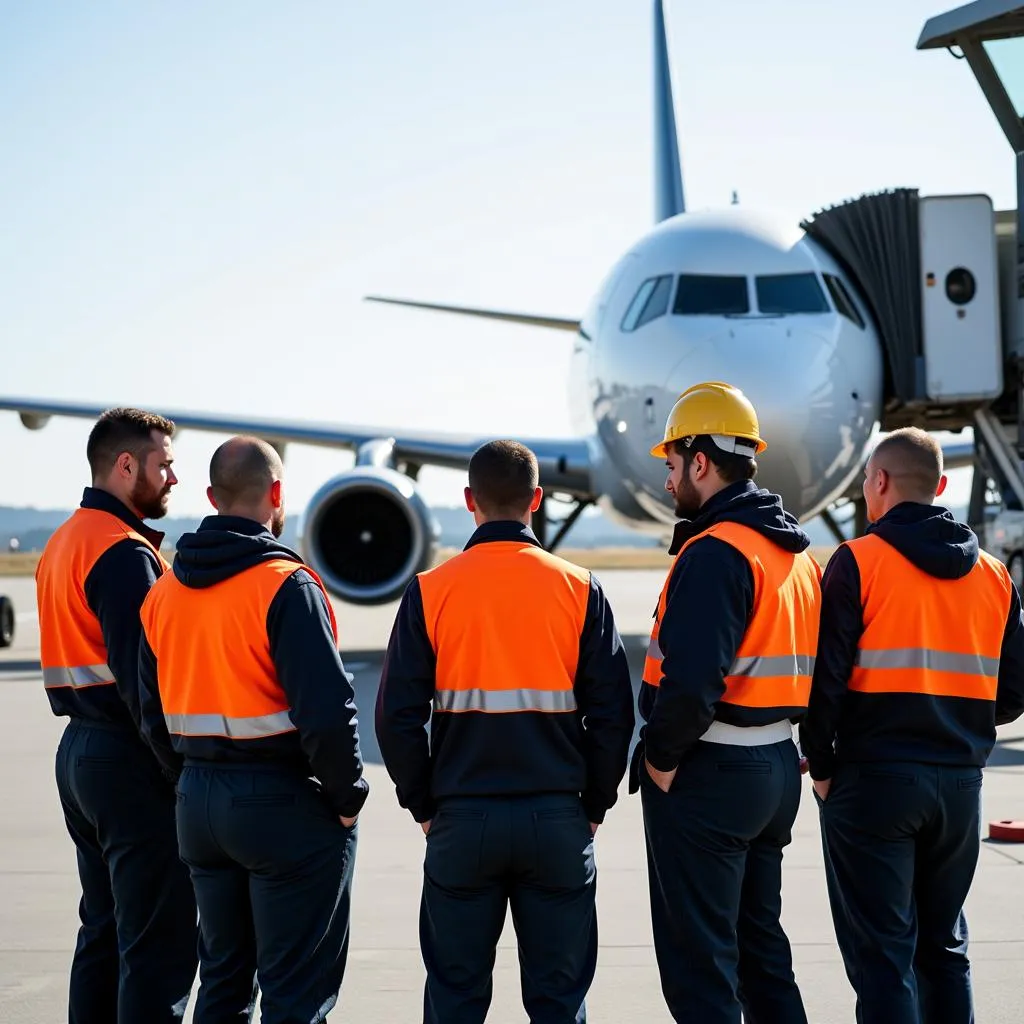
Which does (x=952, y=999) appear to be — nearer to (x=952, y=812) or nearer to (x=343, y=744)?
(x=952, y=812)

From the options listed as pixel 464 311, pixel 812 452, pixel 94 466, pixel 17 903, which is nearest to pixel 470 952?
pixel 94 466

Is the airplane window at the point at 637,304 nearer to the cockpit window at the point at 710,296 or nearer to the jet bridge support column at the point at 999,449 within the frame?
the cockpit window at the point at 710,296

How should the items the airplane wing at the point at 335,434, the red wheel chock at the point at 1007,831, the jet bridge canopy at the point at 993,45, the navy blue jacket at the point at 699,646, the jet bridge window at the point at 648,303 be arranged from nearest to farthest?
1. the navy blue jacket at the point at 699,646
2. the red wheel chock at the point at 1007,831
3. the jet bridge canopy at the point at 993,45
4. the jet bridge window at the point at 648,303
5. the airplane wing at the point at 335,434

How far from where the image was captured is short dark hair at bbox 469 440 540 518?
3367 millimetres

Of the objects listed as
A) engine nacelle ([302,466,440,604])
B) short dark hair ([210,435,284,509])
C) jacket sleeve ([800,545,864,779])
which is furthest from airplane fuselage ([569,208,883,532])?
short dark hair ([210,435,284,509])

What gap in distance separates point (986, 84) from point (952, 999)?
9523 millimetres

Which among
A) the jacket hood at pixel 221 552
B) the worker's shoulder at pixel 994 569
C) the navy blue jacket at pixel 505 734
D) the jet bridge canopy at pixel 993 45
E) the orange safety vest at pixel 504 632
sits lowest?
the navy blue jacket at pixel 505 734

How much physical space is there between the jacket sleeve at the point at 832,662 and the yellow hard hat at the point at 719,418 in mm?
396

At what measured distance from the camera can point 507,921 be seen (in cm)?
481

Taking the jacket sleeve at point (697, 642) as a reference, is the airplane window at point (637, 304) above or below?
above

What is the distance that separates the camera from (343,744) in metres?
3.15

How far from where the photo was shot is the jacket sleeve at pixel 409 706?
3.24m

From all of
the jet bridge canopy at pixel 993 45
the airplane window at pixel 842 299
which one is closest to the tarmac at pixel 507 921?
the airplane window at pixel 842 299

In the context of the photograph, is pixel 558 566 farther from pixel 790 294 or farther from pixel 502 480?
pixel 790 294
